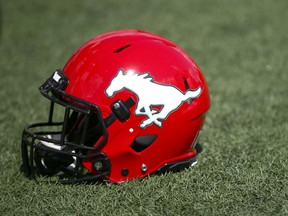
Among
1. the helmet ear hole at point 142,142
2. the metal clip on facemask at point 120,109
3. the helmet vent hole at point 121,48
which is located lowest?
the helmet ear hole at point 142,142

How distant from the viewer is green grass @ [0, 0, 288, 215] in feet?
9.29

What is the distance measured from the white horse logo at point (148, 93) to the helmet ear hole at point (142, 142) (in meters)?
0.08

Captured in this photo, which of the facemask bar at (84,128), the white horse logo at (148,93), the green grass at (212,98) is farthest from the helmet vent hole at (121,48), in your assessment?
the green grass at (212,98)

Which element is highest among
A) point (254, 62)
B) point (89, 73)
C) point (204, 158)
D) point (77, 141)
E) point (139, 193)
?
point (89, 73)

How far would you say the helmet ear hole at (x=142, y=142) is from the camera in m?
2.88

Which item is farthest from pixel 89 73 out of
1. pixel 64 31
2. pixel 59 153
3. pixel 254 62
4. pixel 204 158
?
pixel 64 31

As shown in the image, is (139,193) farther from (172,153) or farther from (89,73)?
(89,73)

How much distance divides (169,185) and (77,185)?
54 centimetres

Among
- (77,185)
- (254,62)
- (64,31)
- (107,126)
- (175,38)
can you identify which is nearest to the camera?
(107,126)

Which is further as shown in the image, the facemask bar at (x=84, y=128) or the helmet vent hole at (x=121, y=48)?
the helmet vent hole at (x=121, y=48)

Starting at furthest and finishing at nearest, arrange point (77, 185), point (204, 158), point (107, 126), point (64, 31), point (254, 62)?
point (64, 31), point (254, 62), point (204, 158), point (77, 185), point (107, 126)

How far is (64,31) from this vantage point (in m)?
6.79

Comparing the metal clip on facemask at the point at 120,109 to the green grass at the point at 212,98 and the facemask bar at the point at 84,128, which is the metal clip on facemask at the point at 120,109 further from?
the green grass at the point at 212,98

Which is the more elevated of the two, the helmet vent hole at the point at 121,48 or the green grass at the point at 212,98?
the helmet vent hole at the point at 121,48
